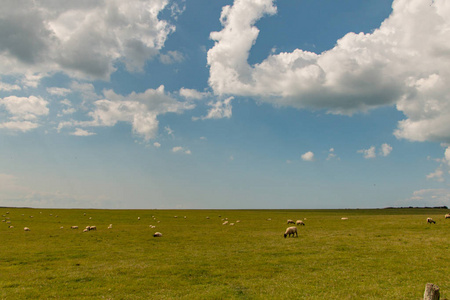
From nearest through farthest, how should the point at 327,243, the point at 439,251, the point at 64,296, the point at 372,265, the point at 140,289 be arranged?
the point at 64,296, the point at 140,289, the point at 372,265, the point at 439,251, the point at 327,243

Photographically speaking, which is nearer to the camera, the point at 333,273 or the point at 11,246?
the point at 333,273

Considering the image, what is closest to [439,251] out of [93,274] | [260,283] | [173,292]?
[260,283]

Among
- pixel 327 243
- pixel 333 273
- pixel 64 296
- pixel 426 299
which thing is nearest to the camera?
pixel 426 299

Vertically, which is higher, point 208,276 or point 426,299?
point 426,299

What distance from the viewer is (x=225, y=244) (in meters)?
29.9

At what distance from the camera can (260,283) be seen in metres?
16.1

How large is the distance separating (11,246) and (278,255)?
29.7 metres

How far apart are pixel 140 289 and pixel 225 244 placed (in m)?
15.5

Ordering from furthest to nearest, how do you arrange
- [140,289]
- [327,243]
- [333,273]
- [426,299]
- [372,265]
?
[327,243] < [372,265] < [333,273] < [140,289] < [426,299]

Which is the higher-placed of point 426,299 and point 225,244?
point 426,299

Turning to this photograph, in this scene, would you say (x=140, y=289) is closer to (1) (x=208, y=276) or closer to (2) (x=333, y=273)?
(1) (x=208, y=276)

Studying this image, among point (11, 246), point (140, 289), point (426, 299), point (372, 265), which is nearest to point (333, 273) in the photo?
point (372, 265)

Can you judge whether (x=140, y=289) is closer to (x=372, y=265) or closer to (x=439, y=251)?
(x=372, y=265)

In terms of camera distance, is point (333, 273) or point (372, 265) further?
point (372, 265)
